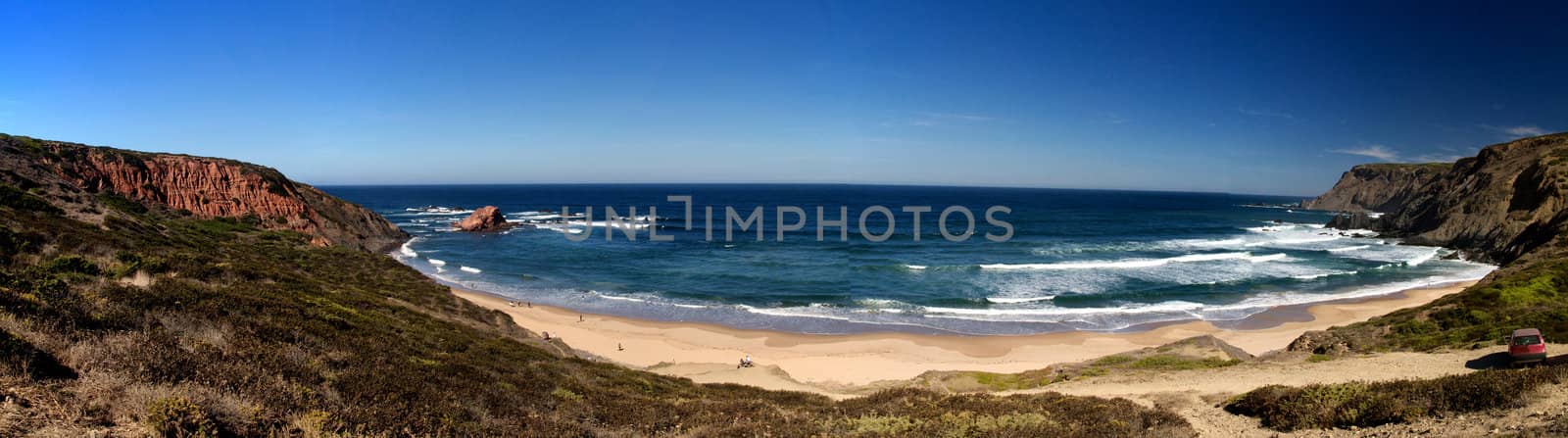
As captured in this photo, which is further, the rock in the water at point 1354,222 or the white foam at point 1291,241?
the rock in the water at point 1354,222

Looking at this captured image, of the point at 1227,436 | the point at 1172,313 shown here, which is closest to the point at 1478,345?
the point at 1227,436

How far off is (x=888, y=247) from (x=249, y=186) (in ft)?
166

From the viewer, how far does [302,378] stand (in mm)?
8109

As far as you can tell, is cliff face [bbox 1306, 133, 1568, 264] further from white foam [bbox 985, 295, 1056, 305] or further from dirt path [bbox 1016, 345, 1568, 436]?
dirt path [bbox 1016, 345, 1568, 436]

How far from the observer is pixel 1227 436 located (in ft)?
32.0

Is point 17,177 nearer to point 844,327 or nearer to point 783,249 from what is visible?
point 844,327

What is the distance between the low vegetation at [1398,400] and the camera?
809cm

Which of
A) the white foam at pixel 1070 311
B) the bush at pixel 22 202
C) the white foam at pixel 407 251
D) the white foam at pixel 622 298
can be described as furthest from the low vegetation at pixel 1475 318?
the white foam at pixel 407 251

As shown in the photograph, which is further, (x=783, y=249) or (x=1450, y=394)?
(x=783, y=249)

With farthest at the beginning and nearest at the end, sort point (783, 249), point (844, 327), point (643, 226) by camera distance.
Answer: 1. point (643, 226)
2. point (783, 249)
3. point (844, 327)

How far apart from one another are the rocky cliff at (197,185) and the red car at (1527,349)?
4838cm

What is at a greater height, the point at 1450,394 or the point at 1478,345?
the point at 1450,394

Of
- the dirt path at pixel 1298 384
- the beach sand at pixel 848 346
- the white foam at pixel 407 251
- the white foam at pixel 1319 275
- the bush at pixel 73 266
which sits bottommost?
the beach sand at pixel 848 346

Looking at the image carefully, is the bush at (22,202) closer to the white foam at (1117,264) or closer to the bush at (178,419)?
the bush at (178,419)
